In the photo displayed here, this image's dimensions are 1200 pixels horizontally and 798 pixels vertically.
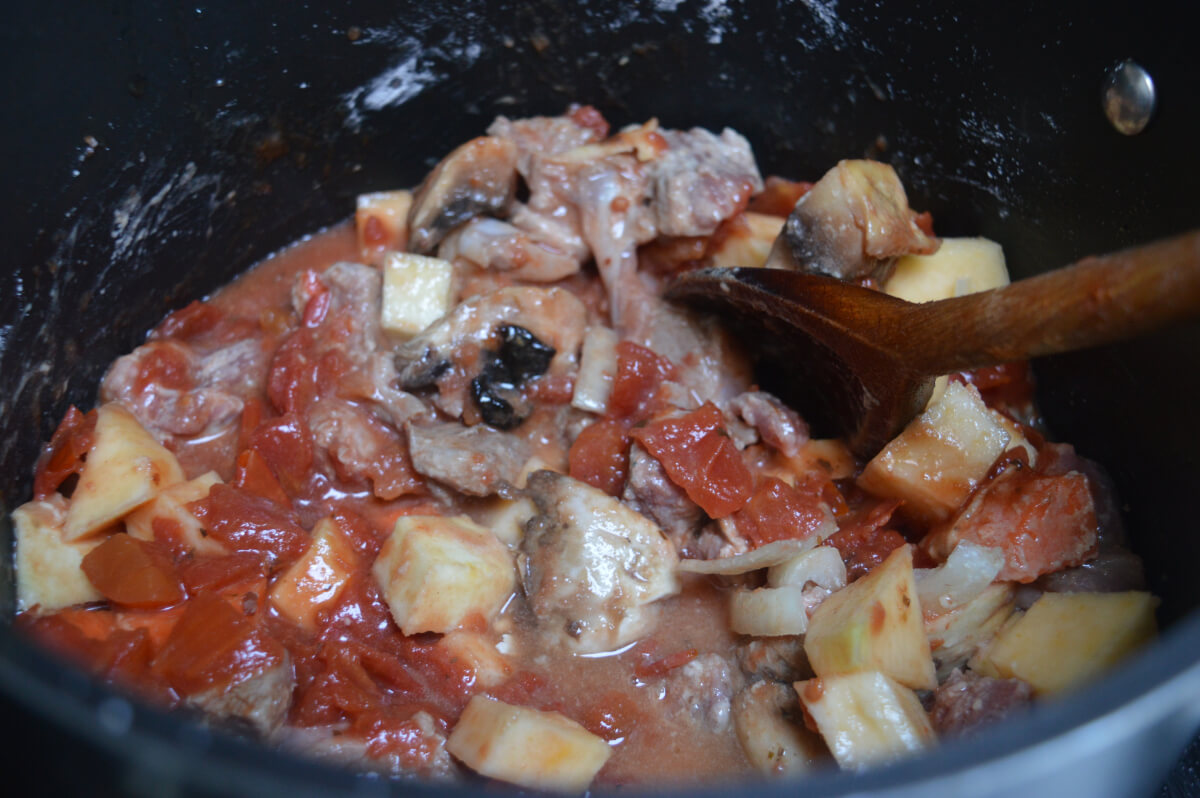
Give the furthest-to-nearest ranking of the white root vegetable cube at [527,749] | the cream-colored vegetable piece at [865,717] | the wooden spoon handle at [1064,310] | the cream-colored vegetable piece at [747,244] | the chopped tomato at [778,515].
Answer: the cream-colored vegetable piece at [747,244] < the chopped tomato at [778,515] < the white root vegetable cube at [527,749] < the cream-colored vegetable piece at [865,717] < the wooden spoon handle at [1064,310]

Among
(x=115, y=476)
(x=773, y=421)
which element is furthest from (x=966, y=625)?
(x=115, y=476)

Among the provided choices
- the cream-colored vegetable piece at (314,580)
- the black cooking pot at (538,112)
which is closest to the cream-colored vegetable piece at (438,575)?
the cream-colored vegetable piece at (314,580)

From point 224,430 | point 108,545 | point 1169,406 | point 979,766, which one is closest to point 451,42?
point 224,430

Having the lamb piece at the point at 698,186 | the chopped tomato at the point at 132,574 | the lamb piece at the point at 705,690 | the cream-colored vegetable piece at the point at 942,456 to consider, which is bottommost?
the lamb piece at the point at 705,690

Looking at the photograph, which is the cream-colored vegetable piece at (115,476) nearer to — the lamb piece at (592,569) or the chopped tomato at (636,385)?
the lamb piece at (592,569)

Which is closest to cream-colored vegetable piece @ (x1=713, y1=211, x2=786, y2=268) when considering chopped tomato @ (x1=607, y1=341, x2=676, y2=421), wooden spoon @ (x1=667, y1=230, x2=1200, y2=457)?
wooden spoon @ (x1=667, y1=230, x2=1200, y2=457)

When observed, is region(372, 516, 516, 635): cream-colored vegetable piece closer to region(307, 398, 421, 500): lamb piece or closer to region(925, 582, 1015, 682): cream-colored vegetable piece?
region(307, 398, 421, 500): lamb piece

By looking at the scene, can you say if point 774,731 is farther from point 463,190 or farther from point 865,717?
point 463,190
